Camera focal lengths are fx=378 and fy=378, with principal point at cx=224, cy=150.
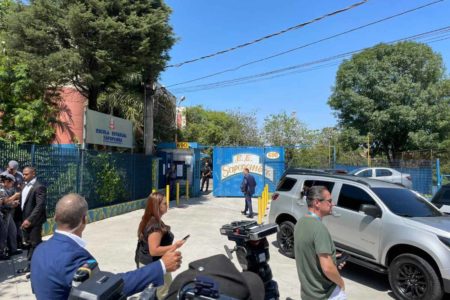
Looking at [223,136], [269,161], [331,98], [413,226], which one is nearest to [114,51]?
[269,161]

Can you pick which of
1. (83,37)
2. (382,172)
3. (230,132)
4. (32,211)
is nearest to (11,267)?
(32,211)

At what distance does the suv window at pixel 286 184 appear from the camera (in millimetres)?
8766

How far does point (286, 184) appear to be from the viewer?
8992 millimetres

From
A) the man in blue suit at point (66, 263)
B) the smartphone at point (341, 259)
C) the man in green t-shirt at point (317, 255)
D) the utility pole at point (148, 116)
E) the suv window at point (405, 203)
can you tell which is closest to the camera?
the man in blue suit at point (66, 263)

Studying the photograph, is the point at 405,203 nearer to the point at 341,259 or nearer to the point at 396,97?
the point at 341,259

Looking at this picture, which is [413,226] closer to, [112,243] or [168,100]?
[112,243]

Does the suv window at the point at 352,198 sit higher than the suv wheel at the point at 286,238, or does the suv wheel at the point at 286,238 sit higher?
the suv window at the point at 352,198

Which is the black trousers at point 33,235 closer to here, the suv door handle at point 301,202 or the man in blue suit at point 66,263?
the man in blue suit at point 66,263

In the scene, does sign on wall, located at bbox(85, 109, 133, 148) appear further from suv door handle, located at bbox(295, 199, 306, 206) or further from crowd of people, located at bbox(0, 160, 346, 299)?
crowd of people, located at bbox(0, 160, 346, 299)

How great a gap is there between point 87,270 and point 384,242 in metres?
5.51

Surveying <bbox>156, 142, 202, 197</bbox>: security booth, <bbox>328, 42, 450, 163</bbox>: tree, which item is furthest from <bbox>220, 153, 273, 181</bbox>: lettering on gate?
<bbox>328, 42, 450, 163</bbox>: tree

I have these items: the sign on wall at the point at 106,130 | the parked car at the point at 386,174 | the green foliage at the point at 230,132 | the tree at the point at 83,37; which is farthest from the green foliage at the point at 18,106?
the green foliage at the point at 230,132

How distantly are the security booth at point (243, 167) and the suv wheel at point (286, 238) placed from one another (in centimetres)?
1204

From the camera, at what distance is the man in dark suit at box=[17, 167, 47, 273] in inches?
258
